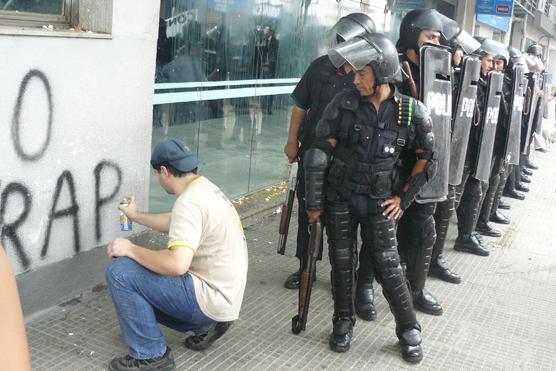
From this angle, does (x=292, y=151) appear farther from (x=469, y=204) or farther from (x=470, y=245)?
(x=470, y=245)

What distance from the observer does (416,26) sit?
14.2 feet

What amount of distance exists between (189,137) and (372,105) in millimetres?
2442

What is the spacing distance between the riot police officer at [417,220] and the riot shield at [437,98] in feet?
0.32

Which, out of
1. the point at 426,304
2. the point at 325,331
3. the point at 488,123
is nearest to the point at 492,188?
the point at 488,123

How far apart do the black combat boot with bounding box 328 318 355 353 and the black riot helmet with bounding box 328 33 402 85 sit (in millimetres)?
1400

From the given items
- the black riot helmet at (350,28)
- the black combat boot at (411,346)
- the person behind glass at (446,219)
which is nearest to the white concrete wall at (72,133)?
the black riot helmet at (350,28)

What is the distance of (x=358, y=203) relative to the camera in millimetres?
3629

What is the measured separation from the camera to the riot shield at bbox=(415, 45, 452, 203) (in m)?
4.11

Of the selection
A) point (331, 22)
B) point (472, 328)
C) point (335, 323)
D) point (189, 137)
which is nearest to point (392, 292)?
point (335, 323)

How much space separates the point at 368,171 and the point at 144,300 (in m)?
1.36

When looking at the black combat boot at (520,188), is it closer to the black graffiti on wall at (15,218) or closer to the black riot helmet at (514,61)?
the black riot helmet at (514,61)

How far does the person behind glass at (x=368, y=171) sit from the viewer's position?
3486 mm

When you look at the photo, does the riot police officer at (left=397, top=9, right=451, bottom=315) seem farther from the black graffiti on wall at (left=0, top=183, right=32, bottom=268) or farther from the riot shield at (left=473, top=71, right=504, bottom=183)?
the black graffiti on wall at (left=0, top=183, right=32, bottom=268)

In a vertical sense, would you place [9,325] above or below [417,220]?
above
